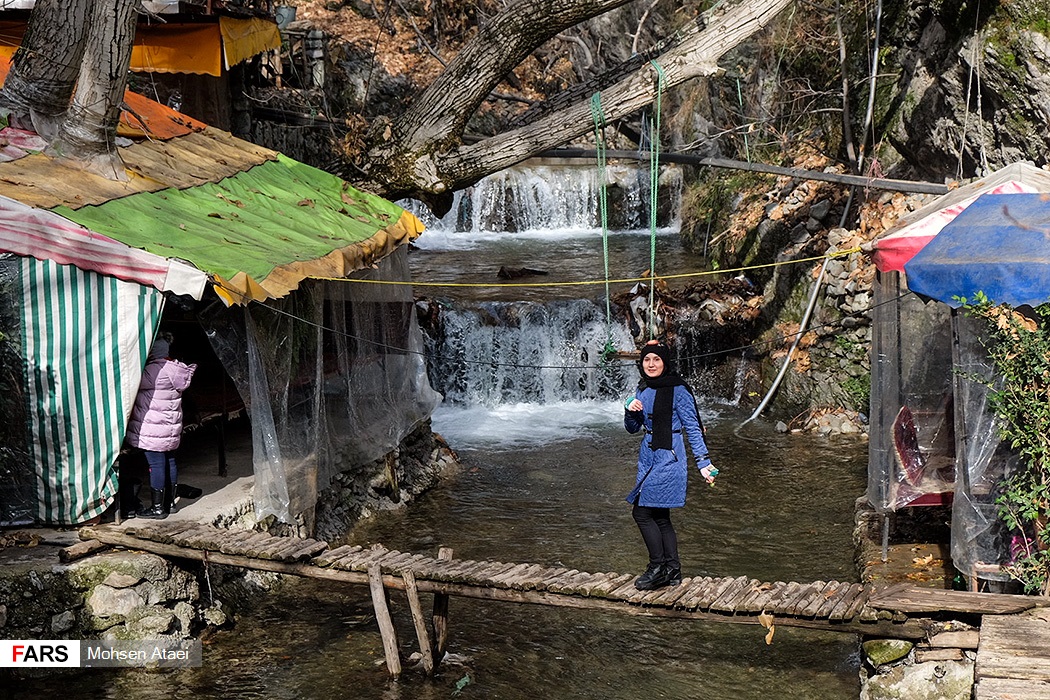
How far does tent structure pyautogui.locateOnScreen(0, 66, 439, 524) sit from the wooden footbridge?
82cm

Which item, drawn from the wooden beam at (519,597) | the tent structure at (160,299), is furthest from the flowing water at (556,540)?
the tent structure at (160,299)

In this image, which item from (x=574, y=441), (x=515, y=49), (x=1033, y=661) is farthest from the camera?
(x=574, y=441)

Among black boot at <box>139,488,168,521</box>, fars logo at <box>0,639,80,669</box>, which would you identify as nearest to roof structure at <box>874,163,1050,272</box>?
black boot at <box>139,488,168,521</box>

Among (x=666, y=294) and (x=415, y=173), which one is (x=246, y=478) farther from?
(x=666, y=294)

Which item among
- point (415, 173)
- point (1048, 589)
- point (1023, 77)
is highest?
point (1023, 77)

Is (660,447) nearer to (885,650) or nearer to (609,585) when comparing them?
(609,585)

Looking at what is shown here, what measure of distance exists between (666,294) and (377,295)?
20.8 feet

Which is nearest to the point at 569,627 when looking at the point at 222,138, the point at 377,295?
the point at 377,295

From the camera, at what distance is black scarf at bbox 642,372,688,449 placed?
25.5ft

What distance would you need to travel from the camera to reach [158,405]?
9.06 metres

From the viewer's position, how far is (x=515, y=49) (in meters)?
12.5

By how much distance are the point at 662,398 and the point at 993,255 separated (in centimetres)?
240

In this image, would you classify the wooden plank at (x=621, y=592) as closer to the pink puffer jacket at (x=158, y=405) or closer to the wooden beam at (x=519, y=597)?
the wooden beam at (x=519, y=597)

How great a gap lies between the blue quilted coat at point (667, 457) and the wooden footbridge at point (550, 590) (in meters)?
0.68
